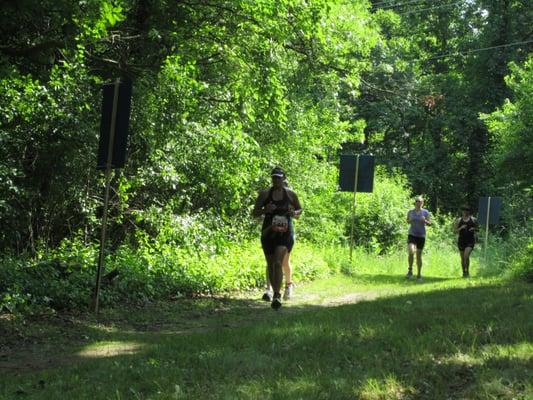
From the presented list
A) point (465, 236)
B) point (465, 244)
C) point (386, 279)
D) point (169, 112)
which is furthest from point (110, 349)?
point (465, 236)

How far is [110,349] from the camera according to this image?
7.36m

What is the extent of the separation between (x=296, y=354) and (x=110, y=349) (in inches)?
93.9

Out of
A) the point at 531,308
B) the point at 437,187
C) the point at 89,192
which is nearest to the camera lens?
the point at 531,308

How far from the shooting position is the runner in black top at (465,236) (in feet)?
56.4

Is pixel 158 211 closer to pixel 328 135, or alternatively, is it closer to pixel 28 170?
pixel 28 170

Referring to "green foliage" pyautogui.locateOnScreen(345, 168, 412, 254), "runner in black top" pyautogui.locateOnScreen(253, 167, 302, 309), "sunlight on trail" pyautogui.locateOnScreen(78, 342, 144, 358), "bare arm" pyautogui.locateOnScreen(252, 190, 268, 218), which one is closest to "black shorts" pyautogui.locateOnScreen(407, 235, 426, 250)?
"runner in black top" pyautogui.locateOnScreen(253, 167, 302, 309)

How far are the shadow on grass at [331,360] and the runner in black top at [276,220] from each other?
6.34 feet

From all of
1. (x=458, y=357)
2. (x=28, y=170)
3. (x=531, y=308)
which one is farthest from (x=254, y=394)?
(x=28, y=170)

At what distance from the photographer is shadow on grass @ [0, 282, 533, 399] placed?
4848 mm

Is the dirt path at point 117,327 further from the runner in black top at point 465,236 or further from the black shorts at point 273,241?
the runner in black top at point 465,236

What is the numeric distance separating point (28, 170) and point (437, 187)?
32784mm

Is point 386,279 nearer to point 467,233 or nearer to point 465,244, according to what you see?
point 465,244

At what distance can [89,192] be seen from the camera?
12.6m

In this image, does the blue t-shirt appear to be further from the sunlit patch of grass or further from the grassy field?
the sunlit patch of grass
